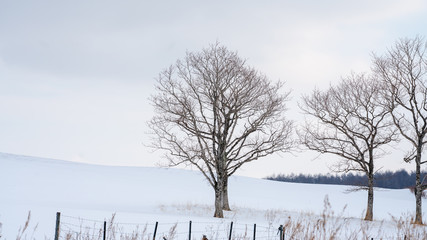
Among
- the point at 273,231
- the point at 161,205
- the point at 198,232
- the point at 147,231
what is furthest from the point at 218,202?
the point at 161,205

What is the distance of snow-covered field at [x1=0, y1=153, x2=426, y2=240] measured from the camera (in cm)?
1410

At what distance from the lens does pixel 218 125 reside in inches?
808

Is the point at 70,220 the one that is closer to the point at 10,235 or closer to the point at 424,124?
the point at 10,235

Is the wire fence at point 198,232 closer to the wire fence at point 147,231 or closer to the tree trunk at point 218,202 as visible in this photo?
the wire fence at point 147,231

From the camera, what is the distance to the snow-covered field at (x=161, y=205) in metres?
14.1

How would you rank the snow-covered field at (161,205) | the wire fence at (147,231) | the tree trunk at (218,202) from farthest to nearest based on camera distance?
the tree trunk at (218,202) → the snow-covered field at (161,205) → the wire fence at (147,231)

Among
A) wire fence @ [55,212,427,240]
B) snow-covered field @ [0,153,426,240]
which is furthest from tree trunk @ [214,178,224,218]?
wire fence @ [55,212,427,240]

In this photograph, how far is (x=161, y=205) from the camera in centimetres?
2628

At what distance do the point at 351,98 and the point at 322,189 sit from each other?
4516cm

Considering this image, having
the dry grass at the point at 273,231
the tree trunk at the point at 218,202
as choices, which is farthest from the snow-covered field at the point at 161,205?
the tree trunk at the point at 218,202

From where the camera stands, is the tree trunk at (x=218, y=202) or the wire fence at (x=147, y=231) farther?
the tree trunk at (x=218, y=202)

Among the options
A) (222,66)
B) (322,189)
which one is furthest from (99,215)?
(322,189)

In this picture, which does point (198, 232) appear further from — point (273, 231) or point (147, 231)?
point (273, 231)

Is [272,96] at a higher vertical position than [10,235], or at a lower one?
higher
